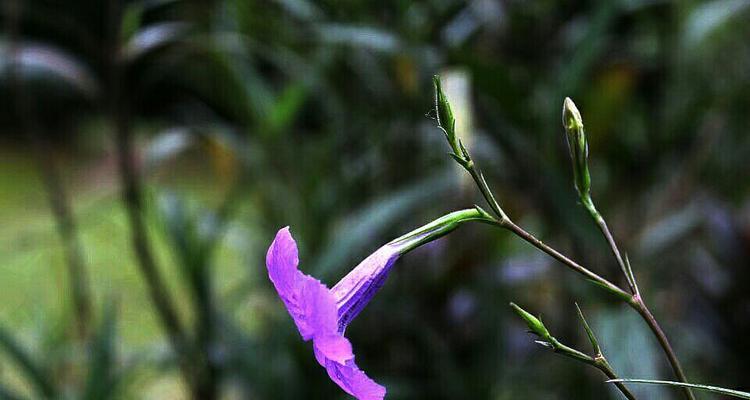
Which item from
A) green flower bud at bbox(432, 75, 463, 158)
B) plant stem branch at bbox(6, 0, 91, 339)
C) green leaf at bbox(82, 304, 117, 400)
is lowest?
green leaf at bbox(82, 304, 117, 400)

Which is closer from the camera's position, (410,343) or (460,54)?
(460,54)

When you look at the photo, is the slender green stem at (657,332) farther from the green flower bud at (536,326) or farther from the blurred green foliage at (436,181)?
the blurred green foliage at (436,181)

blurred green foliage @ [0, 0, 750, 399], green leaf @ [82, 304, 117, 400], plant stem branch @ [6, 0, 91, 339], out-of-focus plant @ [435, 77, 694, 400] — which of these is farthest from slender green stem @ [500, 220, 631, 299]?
plant stem branch @ [6, 0, 91, 339]

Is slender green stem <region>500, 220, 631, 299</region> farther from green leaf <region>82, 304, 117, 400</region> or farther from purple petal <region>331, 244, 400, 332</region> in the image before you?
green leaf <region>82, 304, 117, 400</region>

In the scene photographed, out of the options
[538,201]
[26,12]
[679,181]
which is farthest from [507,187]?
[26,12]

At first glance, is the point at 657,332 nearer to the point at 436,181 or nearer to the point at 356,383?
the point at 356,383

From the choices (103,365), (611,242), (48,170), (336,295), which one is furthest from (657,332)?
(48,170)

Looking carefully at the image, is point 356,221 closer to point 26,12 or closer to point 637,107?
point 26,12
